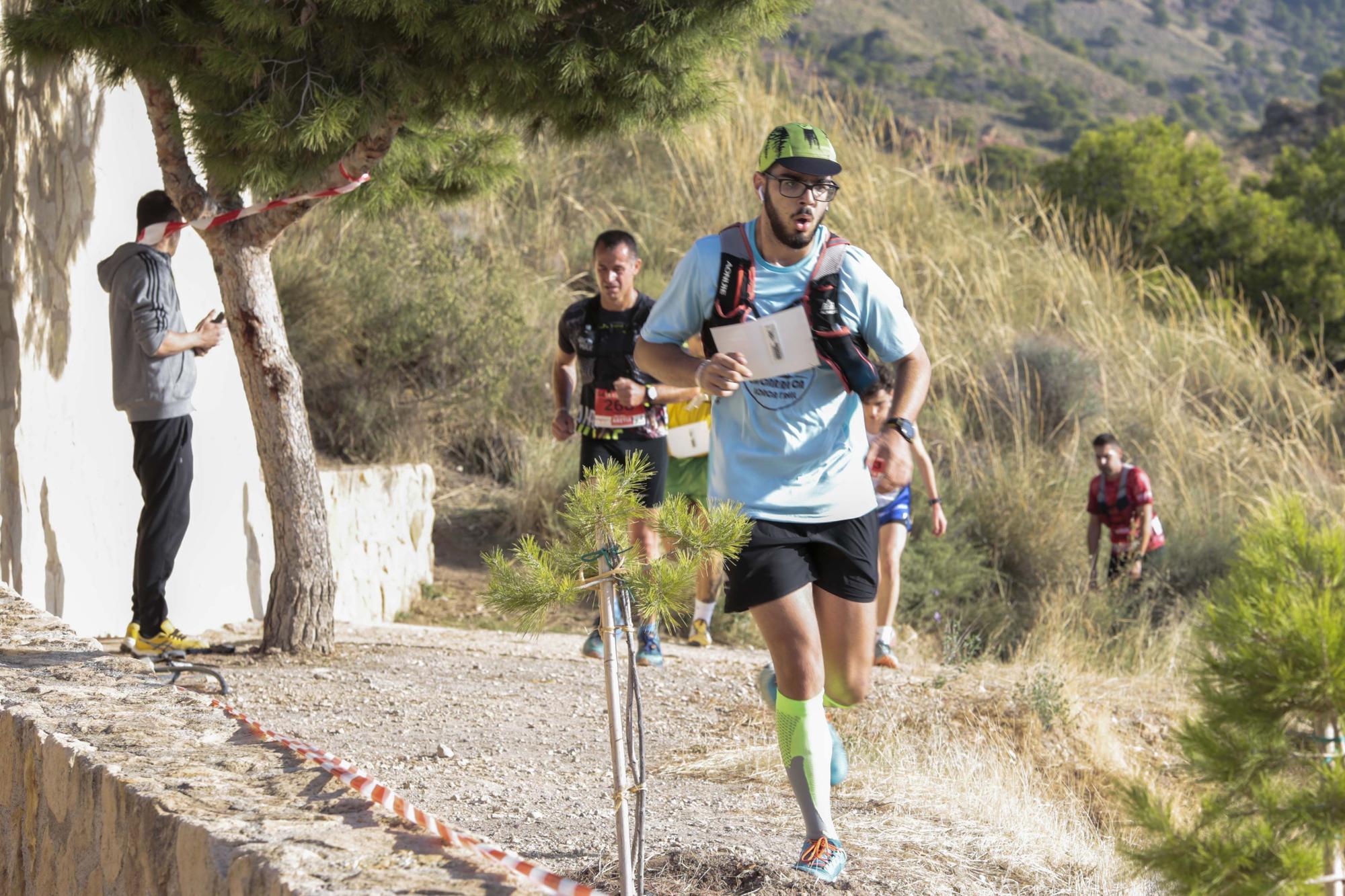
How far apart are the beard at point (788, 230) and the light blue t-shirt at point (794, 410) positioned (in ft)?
0.22

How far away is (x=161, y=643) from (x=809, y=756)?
325cm

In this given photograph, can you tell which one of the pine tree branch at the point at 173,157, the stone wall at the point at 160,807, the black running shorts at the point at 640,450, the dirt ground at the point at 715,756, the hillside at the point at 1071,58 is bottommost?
the dirt ground at the point at 715,756

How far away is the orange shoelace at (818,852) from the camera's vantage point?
11.4ft

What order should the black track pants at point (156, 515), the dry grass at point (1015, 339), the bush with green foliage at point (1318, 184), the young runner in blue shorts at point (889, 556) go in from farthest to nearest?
the bush with green foliage at point (1318, 184)
the dry grass at point (1015, 339)
the young runner in blue shorts at point (889, 556)
the black track pants at point (156, 515)

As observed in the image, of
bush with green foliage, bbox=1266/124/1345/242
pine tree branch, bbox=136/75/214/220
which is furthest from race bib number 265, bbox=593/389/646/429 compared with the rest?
bush with green foliage, bbox=1266/124/1345/242

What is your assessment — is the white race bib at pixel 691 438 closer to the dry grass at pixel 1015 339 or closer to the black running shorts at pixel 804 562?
the black running shorts at pixel 804 562

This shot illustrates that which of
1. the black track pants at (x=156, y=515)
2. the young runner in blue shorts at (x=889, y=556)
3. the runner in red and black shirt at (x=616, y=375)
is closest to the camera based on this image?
the black track pants at (x=156, y=515)

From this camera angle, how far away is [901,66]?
55406 mm

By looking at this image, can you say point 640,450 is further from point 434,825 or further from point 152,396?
point 434,825

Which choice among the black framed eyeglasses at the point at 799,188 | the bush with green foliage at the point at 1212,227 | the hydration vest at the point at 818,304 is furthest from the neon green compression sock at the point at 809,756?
the bush with green foliage at the point at 1212,227

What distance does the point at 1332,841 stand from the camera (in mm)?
2305

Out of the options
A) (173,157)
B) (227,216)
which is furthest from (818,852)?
(173,157)

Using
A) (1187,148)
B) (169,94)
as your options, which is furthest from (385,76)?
(1187,148)

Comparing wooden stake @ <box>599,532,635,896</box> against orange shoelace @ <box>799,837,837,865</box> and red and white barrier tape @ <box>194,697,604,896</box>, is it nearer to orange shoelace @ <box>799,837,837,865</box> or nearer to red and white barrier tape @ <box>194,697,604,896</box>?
red and white barrier tape @ <box>194,697,604,896</box>
